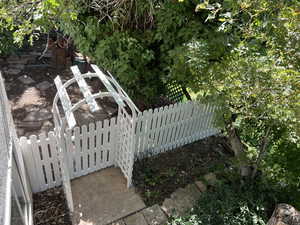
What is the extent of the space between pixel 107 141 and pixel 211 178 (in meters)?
1.86

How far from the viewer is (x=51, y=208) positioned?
134 inches

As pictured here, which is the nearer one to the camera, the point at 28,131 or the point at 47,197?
the point at 47,197

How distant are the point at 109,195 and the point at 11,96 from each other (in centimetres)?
351

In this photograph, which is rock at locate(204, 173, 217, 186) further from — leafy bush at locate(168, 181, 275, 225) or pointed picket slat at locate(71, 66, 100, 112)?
pointed picket slat at locate(71, 66, 100, 112)

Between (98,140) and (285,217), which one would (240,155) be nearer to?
(285,217)

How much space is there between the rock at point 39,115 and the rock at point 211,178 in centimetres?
335

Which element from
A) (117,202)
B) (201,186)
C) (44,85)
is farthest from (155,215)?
(44,85)

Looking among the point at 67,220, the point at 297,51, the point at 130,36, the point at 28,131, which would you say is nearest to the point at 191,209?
the point at 67,220

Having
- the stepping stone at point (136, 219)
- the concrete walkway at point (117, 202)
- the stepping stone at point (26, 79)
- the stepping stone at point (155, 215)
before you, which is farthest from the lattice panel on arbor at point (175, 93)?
the stepping stone at point (26, 79)

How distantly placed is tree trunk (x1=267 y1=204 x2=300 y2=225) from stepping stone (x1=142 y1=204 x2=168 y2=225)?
142cm

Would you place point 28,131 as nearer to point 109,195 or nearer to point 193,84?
point 109,195

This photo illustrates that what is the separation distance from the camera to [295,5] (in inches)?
112

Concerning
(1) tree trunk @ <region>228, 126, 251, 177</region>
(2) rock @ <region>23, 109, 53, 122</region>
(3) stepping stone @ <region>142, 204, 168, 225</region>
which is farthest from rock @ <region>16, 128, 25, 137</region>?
(1) tree trunk @ <region>228, 126, 251, 177</region>

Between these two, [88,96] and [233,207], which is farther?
[233,207]
